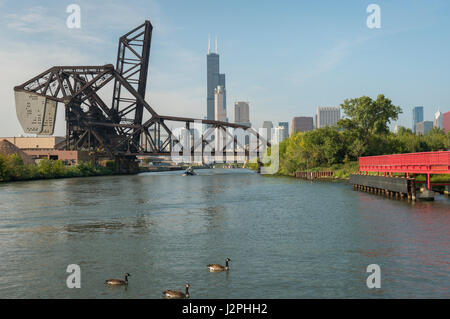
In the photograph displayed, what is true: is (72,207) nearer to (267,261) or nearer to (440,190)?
(267,261)

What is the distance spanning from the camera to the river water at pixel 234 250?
16500mm

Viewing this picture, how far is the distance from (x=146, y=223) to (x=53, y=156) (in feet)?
326

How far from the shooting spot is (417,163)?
153ft

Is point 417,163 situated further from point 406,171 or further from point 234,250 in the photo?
point 234,250

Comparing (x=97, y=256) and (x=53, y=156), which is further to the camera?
(x=53, y=156)

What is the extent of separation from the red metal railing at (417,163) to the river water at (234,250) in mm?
3857

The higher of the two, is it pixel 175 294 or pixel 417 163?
pixel 417 163

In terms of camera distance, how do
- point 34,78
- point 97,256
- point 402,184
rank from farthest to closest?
1. point 34,78
2. point 402,184
3. point 97,256

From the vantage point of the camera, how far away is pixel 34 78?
121 metres

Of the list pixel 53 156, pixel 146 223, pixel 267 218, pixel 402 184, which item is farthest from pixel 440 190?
pixel 53 156

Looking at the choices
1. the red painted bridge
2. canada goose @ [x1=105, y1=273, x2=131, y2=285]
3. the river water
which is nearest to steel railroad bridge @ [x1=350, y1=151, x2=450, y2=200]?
the red painted bridge

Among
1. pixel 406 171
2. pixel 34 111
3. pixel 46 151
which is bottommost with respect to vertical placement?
pixel 406 171
